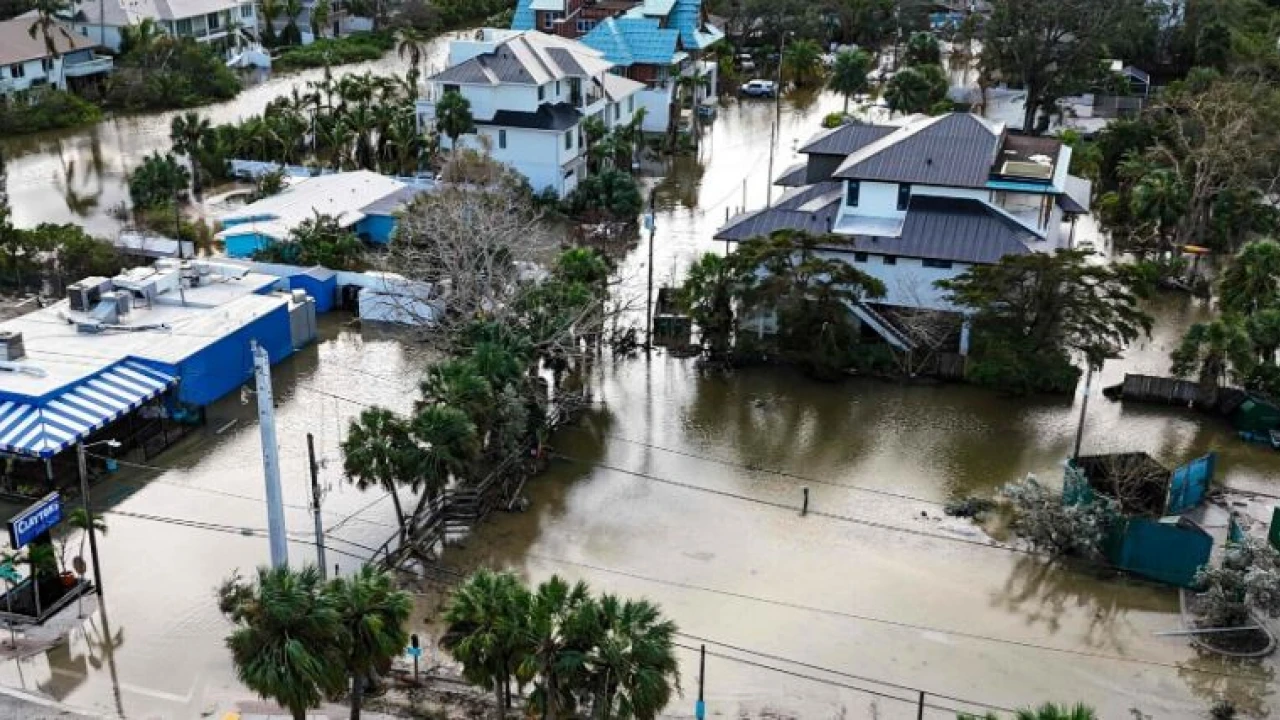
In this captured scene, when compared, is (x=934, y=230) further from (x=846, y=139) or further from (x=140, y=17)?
(x=140, y=17)

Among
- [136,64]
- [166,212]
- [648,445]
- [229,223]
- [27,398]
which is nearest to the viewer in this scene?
[27,398]

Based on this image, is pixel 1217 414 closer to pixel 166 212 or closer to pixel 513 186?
pixel 513 186

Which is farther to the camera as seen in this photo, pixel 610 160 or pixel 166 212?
pixel 610 160

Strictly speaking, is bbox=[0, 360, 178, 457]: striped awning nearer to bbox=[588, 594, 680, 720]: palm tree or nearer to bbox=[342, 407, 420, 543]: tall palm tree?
bbox=[342, 407, 420, 543]: tall palm tree

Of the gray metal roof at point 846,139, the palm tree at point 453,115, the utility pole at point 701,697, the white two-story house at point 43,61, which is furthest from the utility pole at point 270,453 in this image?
the white two-story house at point 43,61

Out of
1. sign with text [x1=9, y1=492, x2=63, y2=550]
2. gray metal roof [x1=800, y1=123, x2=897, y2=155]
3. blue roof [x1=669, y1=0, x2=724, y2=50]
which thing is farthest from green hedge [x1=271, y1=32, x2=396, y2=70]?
sign with text [x1=9, y1=492, x2=63, y2=550]

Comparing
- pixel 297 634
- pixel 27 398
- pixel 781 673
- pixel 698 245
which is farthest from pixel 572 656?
pixel 698 245

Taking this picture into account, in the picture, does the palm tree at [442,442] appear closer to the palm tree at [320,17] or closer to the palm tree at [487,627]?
the palm tree at [487,627]
